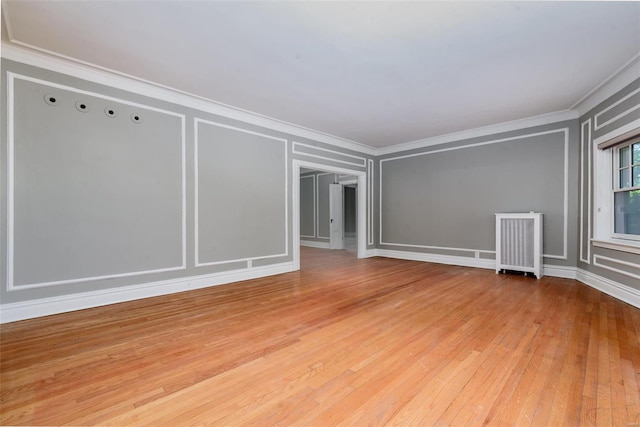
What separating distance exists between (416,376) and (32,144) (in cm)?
389

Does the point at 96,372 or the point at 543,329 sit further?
the point at 543,329

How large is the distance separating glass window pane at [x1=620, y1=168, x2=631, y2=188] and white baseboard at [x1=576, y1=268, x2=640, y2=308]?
1.20m

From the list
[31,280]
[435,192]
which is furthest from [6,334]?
[435,192]

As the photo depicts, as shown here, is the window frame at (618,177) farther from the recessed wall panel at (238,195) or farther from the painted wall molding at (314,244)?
the painted wall molding at (314,244)

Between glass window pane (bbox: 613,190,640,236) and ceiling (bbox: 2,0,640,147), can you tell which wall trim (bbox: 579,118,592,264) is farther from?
ceiling (bbox: 2,0,640,147)

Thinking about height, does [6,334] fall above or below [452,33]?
below

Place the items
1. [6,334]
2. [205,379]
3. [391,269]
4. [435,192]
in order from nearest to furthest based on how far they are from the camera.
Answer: [205,379]
[6,334]
[391,269]
[435,192]

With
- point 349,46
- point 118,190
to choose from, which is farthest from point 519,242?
point 118,190

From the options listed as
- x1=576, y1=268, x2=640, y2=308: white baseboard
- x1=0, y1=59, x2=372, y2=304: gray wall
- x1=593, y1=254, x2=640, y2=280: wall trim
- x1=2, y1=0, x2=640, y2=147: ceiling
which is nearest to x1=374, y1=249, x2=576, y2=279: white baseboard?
x1=576, y1=268, x2=640, y2=308: white baseboard

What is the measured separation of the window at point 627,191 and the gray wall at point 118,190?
15.6 ft

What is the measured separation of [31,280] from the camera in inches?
107

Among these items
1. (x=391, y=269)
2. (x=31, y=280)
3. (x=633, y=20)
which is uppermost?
(x=633, y=20)

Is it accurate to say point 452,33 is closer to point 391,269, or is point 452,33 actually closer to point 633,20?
point 633,20

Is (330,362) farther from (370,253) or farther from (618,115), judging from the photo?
(370,253)
